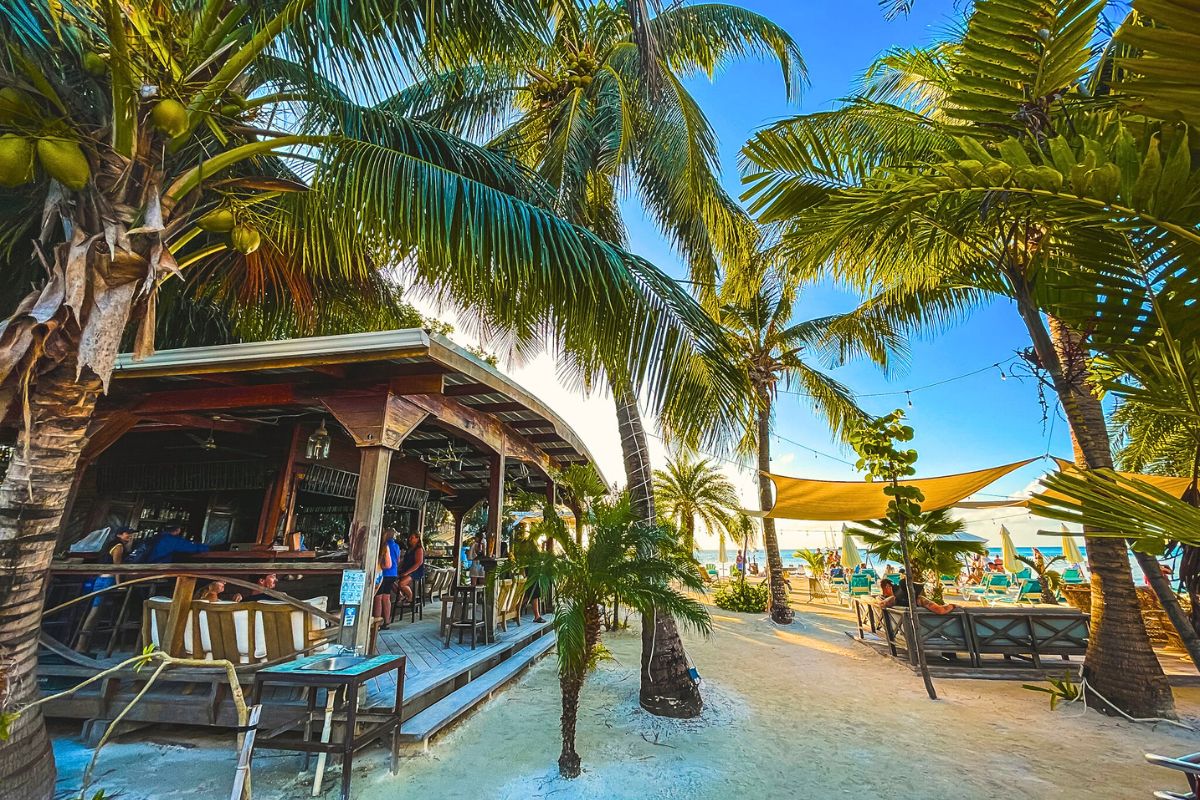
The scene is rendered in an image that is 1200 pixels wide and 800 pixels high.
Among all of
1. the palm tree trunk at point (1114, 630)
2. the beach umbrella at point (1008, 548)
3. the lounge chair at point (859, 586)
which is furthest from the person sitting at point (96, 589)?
the beach umbrella at point (1008, 548)

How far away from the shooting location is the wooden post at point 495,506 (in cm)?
733

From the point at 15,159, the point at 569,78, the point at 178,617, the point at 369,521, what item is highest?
the point at 569,78

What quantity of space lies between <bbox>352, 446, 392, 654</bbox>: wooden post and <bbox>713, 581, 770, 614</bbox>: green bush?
12277mm

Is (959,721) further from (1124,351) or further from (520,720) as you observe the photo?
(1124,351)

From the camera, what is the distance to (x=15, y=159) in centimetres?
283

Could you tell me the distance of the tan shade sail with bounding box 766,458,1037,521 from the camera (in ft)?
27.8

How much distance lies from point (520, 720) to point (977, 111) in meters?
6.01

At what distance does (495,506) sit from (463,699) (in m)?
2.81

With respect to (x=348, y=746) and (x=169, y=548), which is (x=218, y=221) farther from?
(x=169, y=548)

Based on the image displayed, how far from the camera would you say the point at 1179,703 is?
19.9 feet

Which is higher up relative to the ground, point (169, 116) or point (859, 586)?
point (169, 116)

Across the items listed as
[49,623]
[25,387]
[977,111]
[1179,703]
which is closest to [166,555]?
[49,623]

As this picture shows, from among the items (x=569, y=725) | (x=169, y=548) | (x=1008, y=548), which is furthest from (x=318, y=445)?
(x=1008, y=548)

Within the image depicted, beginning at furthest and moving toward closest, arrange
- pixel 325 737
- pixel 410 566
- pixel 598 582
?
pixel 410 566 < pixel 598 582 < pixel 325 737
